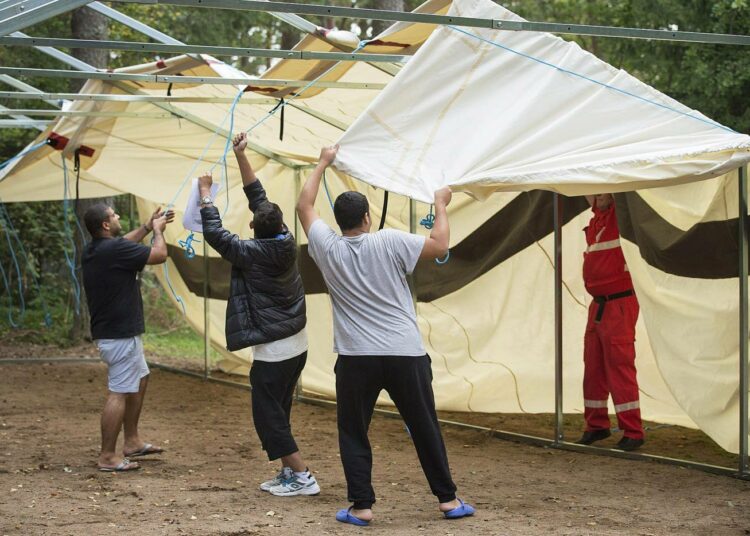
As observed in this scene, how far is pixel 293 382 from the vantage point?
5.44m

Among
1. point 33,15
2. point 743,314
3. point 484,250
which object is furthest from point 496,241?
point 33,15

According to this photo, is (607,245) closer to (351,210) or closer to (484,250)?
(484,250)

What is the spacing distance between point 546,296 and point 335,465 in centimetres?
218

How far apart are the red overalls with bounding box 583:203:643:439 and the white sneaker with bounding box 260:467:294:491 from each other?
7.30 feet

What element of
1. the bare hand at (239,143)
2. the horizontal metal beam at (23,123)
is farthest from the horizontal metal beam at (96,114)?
the bare hand at (239,143)

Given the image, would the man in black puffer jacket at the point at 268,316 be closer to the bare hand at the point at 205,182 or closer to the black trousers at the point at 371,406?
the bare hand at the point at 205,182

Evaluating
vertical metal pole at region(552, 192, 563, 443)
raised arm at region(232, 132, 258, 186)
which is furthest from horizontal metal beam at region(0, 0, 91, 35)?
vertical metal pole at region(552, 192, 563, 443)

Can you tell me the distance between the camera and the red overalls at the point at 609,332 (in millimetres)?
6398

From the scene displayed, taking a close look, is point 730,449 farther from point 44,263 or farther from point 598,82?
point 44,263

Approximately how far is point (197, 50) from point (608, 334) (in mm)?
3055

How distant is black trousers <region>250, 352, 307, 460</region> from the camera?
5.26m

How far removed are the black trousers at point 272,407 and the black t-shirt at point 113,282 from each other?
1.05 metres

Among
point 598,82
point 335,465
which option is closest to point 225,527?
point 335,465

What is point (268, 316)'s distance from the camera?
5.25 m
